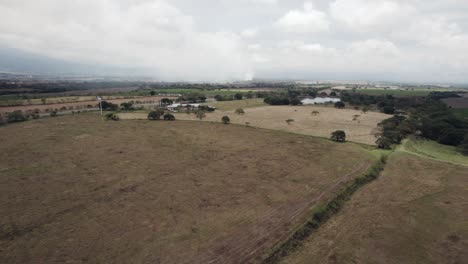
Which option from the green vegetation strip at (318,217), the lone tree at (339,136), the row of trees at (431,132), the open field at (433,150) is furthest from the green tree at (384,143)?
the green vegetation strip at (318,217)

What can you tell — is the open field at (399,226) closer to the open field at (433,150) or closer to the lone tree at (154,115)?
the open field at (433,150)

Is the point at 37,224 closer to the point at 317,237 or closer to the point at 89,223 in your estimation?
the point at 89,223

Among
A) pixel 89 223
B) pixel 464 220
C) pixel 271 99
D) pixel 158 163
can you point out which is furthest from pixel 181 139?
pixel 271 99

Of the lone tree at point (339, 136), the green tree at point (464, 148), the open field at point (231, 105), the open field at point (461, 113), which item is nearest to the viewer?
the green tree at point (464, 148)

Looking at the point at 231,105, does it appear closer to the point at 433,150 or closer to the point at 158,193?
the point at 433,150

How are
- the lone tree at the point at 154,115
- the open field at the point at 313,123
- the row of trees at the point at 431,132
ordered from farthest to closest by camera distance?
the lone tree at the point at 154,115 < the open field at the point at 313,123 < the row of trees at the point at 431,132

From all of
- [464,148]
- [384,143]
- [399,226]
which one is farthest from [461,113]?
[399,226]
